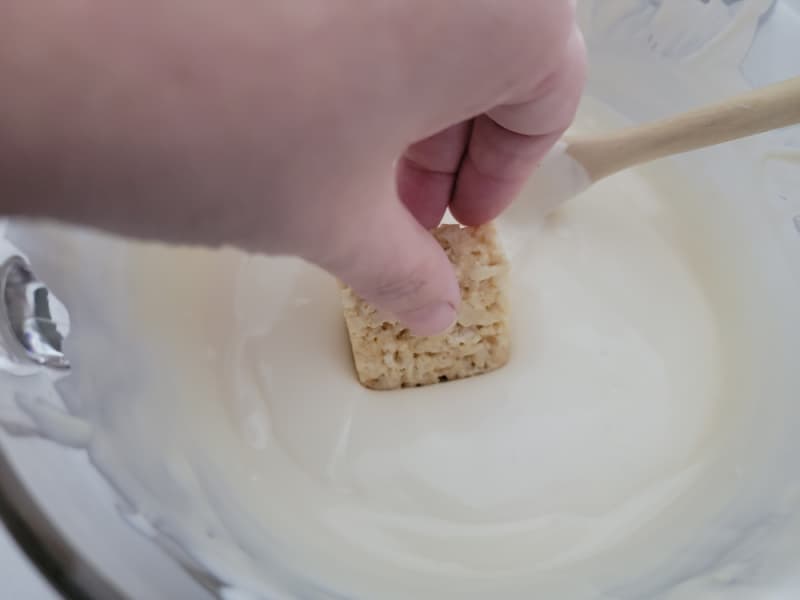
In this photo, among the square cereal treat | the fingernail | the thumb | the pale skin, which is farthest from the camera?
the square cereal treat

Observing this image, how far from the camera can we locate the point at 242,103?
28cm

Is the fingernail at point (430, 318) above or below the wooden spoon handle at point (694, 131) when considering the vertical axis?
below

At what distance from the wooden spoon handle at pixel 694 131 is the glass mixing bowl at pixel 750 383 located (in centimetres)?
14

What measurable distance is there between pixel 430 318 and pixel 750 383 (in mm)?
350

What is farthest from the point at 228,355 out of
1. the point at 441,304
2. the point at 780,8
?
the point at 780,8

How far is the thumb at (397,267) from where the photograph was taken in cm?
38

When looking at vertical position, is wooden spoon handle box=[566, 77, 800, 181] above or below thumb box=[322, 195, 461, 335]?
above

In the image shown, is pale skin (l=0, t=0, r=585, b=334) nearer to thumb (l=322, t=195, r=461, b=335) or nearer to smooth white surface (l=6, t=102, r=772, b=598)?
thumb (l=322, t=195, r=461, b=335)

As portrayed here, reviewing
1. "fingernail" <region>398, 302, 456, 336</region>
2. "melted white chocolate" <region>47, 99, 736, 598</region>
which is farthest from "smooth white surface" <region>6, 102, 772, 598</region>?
"fingernail" <region>398, 302, 456, 336</region>

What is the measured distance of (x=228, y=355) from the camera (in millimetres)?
712

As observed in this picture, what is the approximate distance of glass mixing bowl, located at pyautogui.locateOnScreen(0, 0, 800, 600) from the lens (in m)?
0.46

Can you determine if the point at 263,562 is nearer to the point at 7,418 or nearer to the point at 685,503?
the point at 7,418

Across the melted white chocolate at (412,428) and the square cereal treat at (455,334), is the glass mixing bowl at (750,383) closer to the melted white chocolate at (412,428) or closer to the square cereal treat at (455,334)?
the melted white chocolate at (412,428)

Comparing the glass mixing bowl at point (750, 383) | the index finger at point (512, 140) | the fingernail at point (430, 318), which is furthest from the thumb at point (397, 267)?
the glass mixing bowl at point (750, 383)
